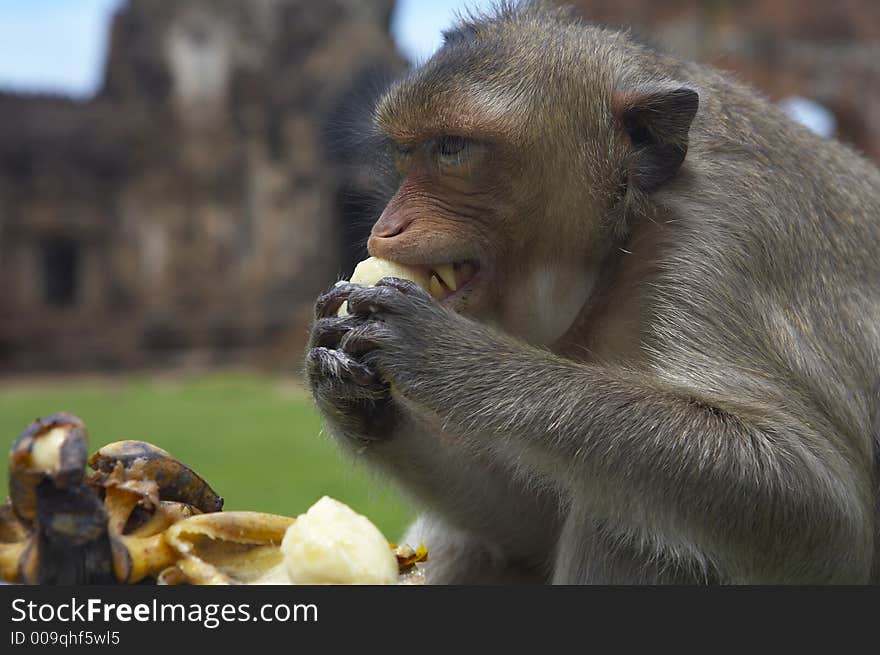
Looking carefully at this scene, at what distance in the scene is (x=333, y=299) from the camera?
99.5 inches

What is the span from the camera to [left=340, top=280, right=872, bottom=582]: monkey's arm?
2.37 meters

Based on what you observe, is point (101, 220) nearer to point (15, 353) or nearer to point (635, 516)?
point (15, 353)

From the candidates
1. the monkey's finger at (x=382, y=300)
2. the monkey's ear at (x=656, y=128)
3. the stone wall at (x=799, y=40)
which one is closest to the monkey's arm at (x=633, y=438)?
the monkey's finger at (x=382, y=300)

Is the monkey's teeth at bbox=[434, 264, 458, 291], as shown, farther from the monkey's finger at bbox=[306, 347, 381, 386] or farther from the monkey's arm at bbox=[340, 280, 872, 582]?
the monkey's finger at bbox=[306, 347, 381, 386]

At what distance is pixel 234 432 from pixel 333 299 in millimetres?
7492

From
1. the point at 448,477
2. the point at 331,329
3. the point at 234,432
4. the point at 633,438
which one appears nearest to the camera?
the point at 633,438

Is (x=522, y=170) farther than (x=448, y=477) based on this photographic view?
No

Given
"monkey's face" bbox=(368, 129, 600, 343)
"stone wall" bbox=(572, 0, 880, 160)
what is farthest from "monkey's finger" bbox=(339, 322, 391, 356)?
"stone wall" bbox=(572, 0, 880, 160)

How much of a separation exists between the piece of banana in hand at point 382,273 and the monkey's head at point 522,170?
0.09 ft

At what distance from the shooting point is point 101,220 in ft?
78.8

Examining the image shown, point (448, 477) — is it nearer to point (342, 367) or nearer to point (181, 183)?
point (342, 367)

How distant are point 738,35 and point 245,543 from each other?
2193 centimetres

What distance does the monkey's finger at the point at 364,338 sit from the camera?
239cm

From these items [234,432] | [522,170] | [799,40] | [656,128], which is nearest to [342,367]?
[522,170]
